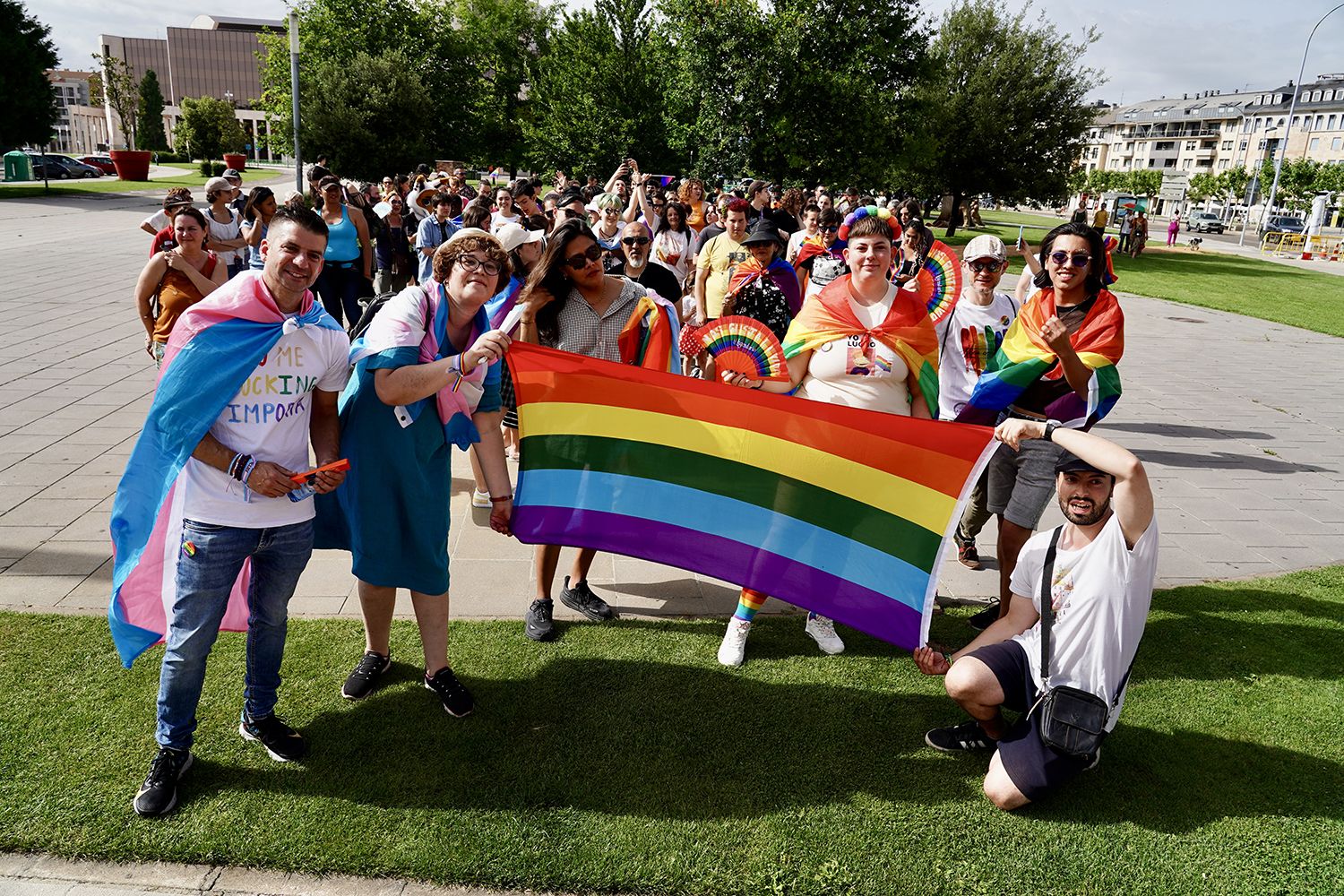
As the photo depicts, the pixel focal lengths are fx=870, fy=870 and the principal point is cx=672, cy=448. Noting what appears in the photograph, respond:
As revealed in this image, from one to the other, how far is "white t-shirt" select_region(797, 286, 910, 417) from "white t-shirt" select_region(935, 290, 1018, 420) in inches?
37.8

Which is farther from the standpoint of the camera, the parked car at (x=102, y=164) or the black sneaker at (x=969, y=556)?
the parked car at (x=102, y=164)

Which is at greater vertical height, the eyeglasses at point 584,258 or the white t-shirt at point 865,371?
the eyeglasses at point 584,258

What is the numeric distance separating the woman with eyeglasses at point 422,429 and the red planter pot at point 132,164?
53231 mm

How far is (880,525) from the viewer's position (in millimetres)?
3594

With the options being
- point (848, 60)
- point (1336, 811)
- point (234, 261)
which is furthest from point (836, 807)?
point (848, 60)

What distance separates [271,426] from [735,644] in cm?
233

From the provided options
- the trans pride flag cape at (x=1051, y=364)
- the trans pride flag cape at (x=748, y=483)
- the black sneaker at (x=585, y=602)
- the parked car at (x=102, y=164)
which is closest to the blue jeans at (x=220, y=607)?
the trans pride flag cape at (x=748, y=483)

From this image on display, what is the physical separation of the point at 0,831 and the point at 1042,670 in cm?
369

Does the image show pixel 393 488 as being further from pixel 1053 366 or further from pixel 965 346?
pixel 965 346

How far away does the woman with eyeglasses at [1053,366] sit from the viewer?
3992 millimetres

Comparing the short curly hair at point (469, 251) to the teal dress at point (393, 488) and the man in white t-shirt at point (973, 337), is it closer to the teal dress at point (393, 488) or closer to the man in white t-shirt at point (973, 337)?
the teal dress at point (393, 488)

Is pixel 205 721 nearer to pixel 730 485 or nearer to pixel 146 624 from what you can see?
pixel 146 624

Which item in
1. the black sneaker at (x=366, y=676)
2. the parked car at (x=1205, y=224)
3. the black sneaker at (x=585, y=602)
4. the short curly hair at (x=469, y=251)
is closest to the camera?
the short curly hair at (x=469, y=251)

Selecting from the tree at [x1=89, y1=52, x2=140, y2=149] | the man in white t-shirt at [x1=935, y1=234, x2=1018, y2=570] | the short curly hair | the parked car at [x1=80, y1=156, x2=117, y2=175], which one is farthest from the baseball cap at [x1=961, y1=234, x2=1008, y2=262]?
the tree at [x1=89, y1=52, x2=140, y2=149]
